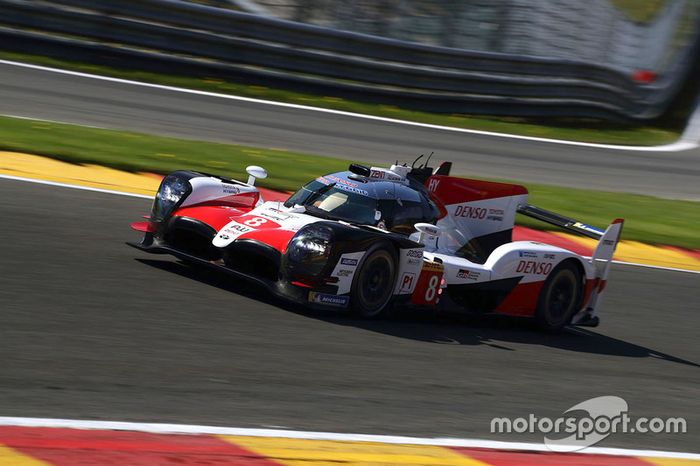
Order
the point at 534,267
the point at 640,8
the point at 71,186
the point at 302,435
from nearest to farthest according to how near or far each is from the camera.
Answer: the point at 302,435 → the point at 534,267 → the point at 71,186 → the point at 640,8

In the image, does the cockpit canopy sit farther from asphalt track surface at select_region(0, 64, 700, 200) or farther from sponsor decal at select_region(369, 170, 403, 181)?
asphalt track surface at select_region(0, 64, 700, 200)

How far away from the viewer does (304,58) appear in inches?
704

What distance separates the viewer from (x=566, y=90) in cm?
1994

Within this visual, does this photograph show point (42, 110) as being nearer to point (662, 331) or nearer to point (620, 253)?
point (620, 253)

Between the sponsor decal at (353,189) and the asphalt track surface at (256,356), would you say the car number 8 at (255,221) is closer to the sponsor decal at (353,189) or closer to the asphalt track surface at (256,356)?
the asphalt track surface at (256,356)

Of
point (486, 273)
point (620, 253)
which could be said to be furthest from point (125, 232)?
point (620, 253)

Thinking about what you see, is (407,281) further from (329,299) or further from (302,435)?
(302,435)

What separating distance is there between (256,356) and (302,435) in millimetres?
1211

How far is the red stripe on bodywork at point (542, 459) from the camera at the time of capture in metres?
5.13

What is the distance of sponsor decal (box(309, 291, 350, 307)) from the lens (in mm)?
7145

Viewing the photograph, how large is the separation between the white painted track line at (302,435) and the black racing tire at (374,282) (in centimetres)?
214

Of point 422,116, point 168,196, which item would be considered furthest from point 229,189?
point 422,116

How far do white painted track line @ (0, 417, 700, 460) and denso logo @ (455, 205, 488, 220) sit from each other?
3511mm
